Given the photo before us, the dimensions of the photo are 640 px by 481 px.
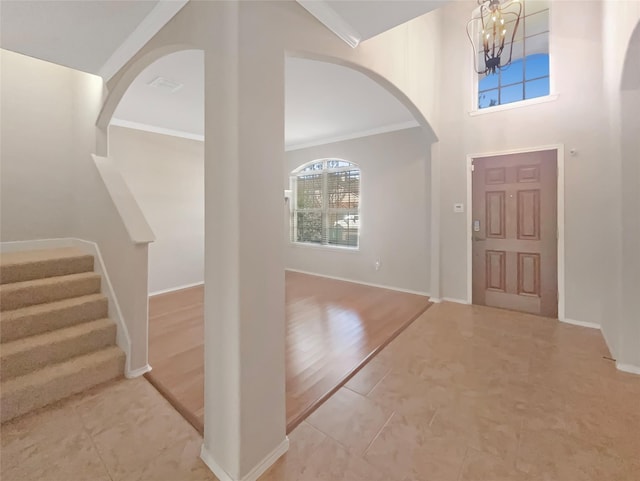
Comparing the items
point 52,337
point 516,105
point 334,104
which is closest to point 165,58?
point 334,104

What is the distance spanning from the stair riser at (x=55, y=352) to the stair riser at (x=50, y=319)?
22 centimetres

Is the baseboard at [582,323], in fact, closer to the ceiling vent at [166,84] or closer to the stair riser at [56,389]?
the stair riser at [56,389]

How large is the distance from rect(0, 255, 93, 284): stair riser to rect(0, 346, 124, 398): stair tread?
2.94 feet

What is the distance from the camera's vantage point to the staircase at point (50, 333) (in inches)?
72.3

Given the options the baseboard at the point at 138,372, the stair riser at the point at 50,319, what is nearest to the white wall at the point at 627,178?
the baseboard at the point at 138,372

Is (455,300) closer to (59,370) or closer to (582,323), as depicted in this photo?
(582,323)

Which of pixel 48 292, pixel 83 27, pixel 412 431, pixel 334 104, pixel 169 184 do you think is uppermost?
pixel 334 104

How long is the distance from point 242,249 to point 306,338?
1.86 metres

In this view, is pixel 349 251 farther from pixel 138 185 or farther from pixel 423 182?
pixel 138 185

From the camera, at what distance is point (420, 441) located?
61.0 inches

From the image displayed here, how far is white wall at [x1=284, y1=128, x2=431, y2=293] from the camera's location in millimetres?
4273

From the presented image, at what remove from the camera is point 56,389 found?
188cm

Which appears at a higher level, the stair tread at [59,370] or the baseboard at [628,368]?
the stair tread at [59,370]

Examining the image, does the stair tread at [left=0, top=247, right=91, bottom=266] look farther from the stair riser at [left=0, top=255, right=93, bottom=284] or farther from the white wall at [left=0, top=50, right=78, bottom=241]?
the white wall at [left=0, top=50, right=78, bottom=241]
